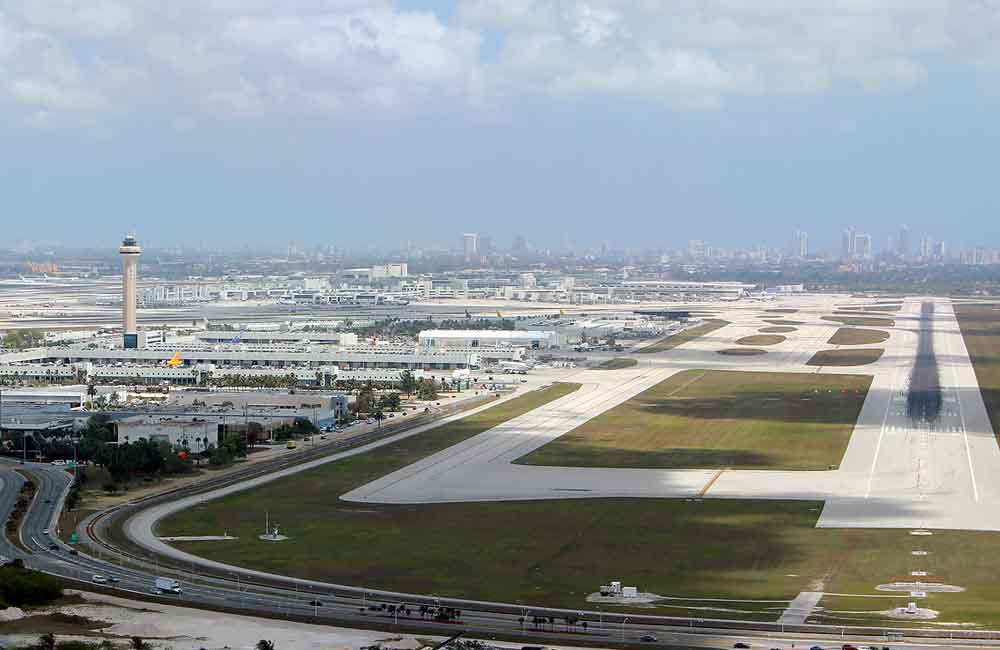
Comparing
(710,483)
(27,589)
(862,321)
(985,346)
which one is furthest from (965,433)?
(862,321)

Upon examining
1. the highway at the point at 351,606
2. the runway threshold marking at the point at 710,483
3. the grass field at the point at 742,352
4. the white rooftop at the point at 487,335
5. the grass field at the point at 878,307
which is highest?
the grass field at the point at 878,307

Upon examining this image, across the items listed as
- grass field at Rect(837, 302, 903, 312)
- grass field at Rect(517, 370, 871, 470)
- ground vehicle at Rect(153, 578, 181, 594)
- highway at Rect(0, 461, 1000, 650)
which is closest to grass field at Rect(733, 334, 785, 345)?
grass field at Rect(517, 370, 871, 470)

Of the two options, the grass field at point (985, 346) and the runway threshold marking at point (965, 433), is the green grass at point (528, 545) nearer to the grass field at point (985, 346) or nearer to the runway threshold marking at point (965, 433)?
the runway threshold marking at point (965, 433)

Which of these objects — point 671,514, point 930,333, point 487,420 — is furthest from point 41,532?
point 930,333

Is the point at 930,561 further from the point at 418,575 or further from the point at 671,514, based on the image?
the point at 418,575

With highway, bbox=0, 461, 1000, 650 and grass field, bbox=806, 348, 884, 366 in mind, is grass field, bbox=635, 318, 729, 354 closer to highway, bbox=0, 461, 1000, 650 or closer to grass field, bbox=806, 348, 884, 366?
grass field, bbox=806, 348, 884, 366

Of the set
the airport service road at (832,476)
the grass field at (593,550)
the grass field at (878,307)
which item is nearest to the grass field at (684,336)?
the grass field at (878,307)
